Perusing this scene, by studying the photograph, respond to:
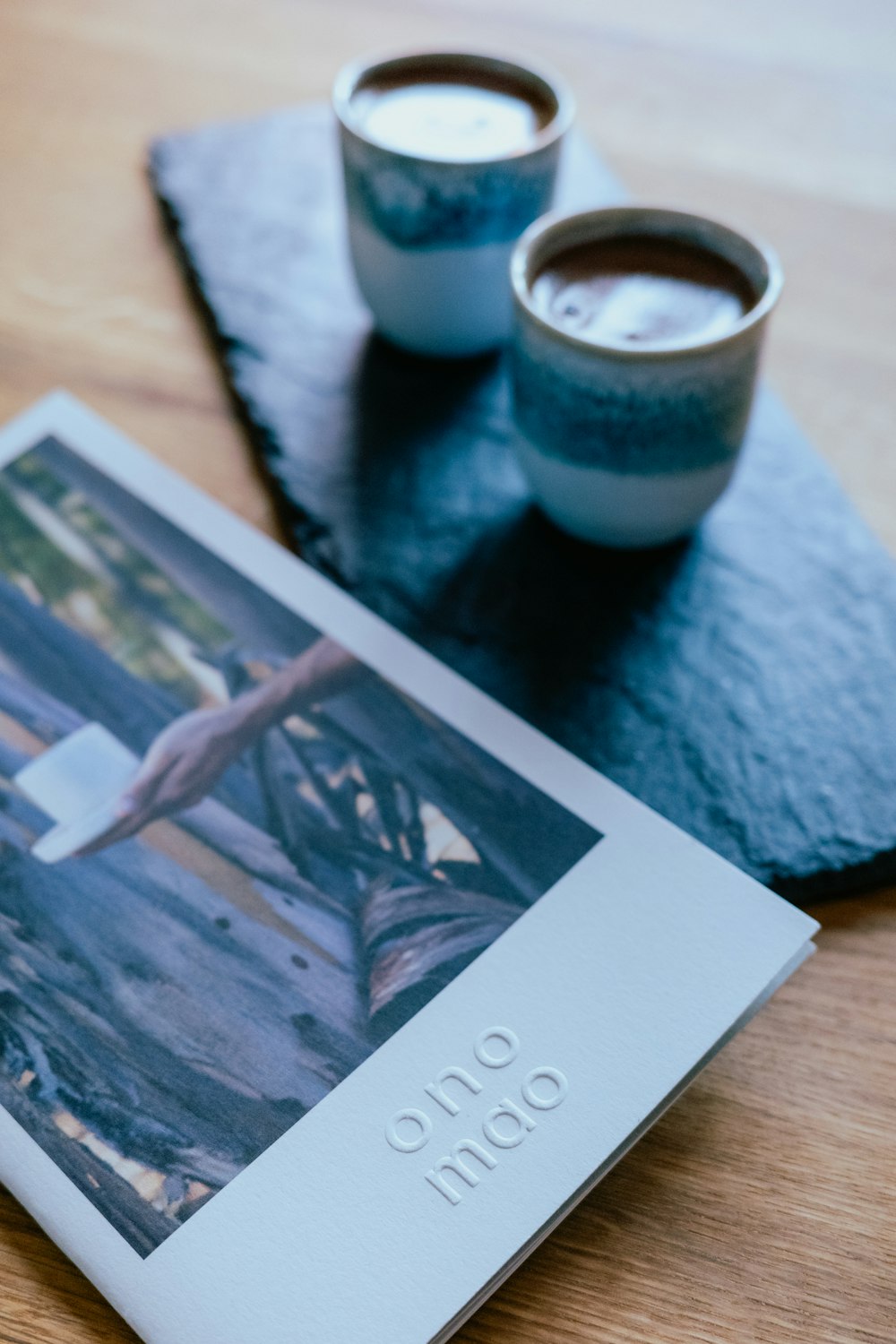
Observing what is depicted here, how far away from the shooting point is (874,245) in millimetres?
671

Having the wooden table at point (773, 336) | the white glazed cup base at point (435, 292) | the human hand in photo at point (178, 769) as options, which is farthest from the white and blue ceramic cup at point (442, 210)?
the human hand in photo at point (178, 769)

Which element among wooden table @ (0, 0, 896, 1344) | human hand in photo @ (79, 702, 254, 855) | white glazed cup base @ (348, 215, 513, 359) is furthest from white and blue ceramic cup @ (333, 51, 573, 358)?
human hand in photo @ (79, 702, 254, 855)

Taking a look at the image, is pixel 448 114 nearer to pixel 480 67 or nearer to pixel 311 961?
pixel 480 67

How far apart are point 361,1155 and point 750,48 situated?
0.72m

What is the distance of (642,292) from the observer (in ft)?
1.65

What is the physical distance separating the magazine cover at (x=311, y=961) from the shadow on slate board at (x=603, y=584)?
33 mm

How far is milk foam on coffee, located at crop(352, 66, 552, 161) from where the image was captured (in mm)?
567

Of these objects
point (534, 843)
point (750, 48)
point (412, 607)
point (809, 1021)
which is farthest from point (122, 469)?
point (750, 48)

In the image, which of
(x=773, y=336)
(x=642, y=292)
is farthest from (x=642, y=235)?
(x=773, y=336)

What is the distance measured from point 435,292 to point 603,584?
166mm

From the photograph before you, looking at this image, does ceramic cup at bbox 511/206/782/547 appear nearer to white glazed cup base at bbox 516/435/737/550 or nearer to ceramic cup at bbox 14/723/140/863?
white glazed cup base at bbox 516/435/737/550

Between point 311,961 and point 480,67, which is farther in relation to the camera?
point 480,67

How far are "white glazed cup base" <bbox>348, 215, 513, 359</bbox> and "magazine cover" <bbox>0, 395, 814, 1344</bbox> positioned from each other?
164mm

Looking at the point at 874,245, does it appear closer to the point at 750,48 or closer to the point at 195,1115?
the point at 750,48
